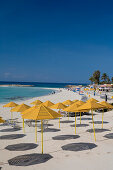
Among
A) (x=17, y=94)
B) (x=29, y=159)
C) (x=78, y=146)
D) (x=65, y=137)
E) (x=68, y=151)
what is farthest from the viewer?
(x=17, y=94)

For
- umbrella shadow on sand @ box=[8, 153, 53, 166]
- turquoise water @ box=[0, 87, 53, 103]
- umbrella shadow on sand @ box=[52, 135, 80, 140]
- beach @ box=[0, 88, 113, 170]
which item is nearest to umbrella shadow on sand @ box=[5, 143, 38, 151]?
beach @ box=[0, 88, 113, 170]

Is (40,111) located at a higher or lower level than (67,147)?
higher

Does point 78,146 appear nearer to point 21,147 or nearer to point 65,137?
point 65,137

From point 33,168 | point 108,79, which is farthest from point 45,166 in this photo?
point 108,79

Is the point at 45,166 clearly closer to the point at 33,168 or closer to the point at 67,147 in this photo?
the point at 33,168

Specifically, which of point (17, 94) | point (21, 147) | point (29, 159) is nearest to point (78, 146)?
point (29, 159)

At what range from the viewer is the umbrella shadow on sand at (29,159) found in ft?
22.2

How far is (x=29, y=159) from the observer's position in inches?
279

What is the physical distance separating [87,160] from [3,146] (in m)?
4.39

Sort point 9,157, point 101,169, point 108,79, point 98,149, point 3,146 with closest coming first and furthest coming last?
point 101,169
point 9,157
point 98,149
point 3,146
point 108,79

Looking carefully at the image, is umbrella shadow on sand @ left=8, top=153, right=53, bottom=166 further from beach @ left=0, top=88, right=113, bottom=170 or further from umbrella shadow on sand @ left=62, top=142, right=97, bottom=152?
umbrella shadow on sand @ left=62, top=142, right=97, bottom=152

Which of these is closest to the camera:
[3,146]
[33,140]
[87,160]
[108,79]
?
[87,160]

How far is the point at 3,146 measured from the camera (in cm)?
884

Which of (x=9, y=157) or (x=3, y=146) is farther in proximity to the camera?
(x=3, y=146)
